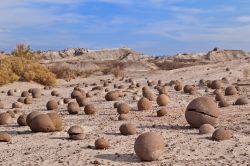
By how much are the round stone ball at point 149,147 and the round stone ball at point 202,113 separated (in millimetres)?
2691

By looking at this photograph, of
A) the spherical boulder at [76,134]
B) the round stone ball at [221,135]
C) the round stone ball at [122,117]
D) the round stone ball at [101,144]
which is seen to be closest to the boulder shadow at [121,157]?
the round stone ball at [101,144]

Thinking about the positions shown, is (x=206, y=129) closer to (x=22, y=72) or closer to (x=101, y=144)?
(x=101, y=144)

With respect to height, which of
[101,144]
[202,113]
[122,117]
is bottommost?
[101,144]

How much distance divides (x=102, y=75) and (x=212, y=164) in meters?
27.0

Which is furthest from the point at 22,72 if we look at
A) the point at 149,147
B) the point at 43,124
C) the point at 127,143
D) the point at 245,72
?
the point at 149,147

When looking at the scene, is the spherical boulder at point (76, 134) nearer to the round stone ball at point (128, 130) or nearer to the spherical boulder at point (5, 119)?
the round stone ball at point (128, 130)

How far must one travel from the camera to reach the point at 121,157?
29.0 feet

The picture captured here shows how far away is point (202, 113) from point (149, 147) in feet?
9.89

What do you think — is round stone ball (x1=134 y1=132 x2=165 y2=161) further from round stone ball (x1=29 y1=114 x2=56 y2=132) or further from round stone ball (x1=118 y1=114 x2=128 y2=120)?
round stone ball (x1=118 y1=114 x2=128 y2=120)

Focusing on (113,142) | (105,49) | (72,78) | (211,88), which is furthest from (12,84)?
(105,49)

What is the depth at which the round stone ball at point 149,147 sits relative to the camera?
27.8 ft

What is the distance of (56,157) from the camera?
8984 mm

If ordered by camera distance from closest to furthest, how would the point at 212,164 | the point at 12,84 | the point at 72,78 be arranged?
the point at 212,164 < the point at 12,84 < the point at 72,78

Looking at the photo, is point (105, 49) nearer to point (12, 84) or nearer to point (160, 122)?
point (12, 84)
